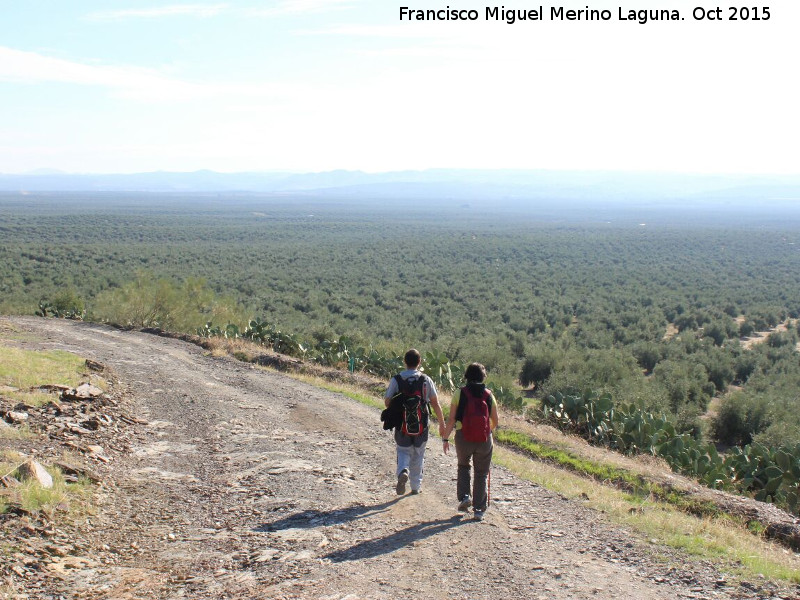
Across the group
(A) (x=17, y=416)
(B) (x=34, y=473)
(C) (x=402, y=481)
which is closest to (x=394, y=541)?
(C) (x=402, y=481)

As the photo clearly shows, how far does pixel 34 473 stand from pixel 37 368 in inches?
228

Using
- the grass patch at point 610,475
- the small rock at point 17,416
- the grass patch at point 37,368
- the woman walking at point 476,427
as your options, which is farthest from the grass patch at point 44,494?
the grass patch at point 610,475

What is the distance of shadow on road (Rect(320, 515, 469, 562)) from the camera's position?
17.4ft

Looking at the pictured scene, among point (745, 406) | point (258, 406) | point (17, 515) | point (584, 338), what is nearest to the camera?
point (17, 515)

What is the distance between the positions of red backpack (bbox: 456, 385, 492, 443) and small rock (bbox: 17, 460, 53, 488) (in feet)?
11.9

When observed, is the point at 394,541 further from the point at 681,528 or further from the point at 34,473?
the point at 34,473

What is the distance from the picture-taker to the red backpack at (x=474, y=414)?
6.05m

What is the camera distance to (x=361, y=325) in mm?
36094

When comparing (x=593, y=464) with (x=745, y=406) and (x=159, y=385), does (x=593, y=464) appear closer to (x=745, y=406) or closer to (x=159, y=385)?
(x=159, y=385)

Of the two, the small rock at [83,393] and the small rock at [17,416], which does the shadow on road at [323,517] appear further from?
the small rock at [83,393]

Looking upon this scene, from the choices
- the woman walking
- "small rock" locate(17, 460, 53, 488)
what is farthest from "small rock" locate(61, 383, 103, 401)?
the woman walking

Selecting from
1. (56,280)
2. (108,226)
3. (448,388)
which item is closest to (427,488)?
(448,388)

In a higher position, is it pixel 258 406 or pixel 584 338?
pixel 258 406

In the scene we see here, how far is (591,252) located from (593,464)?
282 feet
